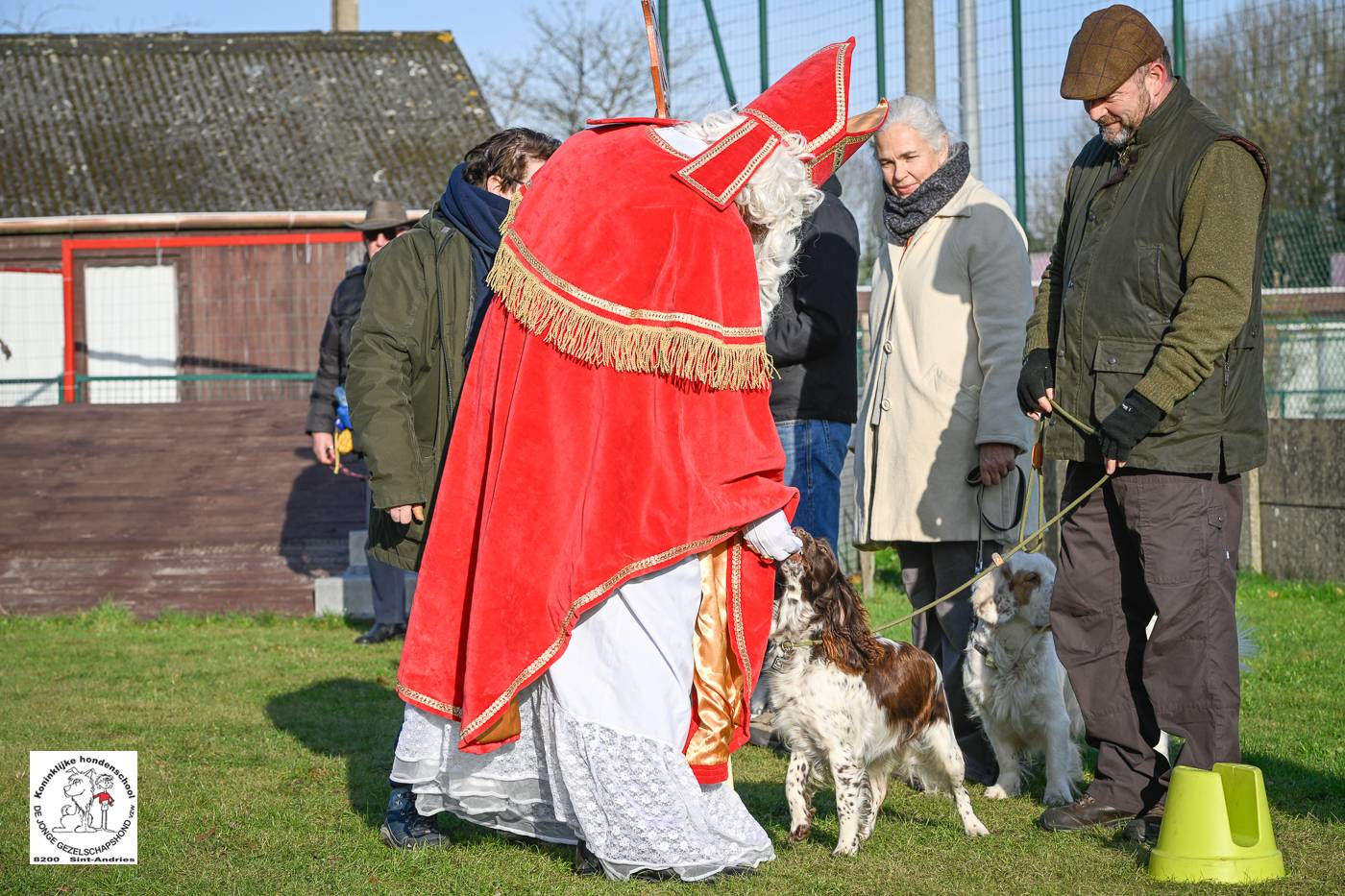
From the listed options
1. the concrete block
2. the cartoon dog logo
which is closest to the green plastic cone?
the cartoon dog logo

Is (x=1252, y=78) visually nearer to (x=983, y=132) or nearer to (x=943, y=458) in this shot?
(x=983, y=132)

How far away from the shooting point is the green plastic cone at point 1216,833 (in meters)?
3.68

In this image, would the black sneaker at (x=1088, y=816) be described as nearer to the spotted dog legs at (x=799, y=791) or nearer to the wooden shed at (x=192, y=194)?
the spotted dog legs at (x=799, y=791)

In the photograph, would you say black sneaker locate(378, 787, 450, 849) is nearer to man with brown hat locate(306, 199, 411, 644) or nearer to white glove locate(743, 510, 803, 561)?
white glove locate(743, 510, 803, 561)

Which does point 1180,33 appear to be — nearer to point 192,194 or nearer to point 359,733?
point 359,733

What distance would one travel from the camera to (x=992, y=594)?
16.4 ft

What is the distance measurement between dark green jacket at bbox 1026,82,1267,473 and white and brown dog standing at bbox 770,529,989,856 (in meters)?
0.85

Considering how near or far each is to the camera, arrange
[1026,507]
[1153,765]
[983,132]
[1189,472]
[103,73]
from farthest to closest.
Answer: [103,73]
[983,132]
[1026,507]
[1153,765]
[1189,472]

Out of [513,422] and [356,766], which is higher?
[513,422]

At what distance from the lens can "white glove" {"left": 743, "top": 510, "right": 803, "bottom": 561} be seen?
3814mm

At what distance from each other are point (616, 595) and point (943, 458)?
5.61 ft

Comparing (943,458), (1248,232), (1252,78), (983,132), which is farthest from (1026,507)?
(1252,78)

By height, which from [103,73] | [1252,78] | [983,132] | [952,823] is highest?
[103,73]

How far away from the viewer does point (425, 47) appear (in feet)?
70.2
